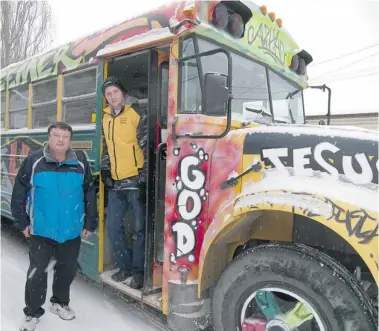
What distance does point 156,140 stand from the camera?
2918 mm

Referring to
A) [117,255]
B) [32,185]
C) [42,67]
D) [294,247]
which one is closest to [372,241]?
[294,247]

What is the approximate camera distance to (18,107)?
4.55 m

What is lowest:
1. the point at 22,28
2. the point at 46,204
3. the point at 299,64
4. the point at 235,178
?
the point at 46,204

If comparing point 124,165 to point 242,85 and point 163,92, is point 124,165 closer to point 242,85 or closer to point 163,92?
point 163,92

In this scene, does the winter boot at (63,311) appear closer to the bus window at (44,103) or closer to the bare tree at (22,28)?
the bus window at (44,103)

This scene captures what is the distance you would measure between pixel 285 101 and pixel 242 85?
770 mm

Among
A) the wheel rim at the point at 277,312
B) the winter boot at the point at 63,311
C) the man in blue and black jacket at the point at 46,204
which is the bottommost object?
the winter boot at the point at 63,311

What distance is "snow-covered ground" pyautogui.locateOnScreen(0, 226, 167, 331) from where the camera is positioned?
2.80 m

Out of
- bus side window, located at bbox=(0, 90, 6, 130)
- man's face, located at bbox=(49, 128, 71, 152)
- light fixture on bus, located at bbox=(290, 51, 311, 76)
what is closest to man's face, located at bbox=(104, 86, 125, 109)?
man's face, located at bbox=(49, 128, 71, 152)

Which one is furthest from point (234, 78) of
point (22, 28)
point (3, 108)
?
point (22, 28)

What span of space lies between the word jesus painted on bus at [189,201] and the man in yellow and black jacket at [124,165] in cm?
55

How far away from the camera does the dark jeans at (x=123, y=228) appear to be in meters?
2.95

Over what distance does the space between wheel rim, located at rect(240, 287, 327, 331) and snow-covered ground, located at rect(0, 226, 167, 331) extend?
97 cm

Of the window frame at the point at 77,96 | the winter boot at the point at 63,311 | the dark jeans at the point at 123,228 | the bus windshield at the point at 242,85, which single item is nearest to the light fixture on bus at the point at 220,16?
the bus windshield at the point at 242,85
